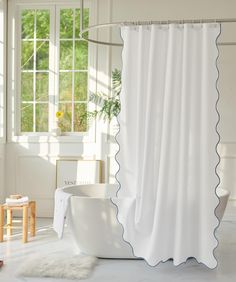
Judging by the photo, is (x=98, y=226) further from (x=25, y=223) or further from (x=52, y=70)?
(x=52, y=70)

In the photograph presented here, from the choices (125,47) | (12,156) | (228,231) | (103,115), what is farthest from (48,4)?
(228,231)

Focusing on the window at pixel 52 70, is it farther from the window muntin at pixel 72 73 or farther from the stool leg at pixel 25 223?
the stool leg at pixel 25 223

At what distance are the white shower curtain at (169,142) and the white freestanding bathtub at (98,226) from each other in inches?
22.0

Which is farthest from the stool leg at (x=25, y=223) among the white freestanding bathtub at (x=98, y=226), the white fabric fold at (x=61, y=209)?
the white freestanding bathtub at (x=98, y=226)

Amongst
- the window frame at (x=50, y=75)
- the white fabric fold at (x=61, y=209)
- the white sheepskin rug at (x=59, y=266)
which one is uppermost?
the window frame at (x=50, y=75)

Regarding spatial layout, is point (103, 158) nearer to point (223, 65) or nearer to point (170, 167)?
point (223, 65)

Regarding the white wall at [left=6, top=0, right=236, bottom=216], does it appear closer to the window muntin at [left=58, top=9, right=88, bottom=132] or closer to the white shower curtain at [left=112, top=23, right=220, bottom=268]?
the window muntin at [left=58, top=9, right=88, bottom=132]

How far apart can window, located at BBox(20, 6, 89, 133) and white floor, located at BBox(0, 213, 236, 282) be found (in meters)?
2.00

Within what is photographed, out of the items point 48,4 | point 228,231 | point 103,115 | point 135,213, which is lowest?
point 228,231

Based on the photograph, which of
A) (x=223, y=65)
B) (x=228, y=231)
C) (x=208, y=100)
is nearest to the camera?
(x=208, y=100)

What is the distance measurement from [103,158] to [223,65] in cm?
195

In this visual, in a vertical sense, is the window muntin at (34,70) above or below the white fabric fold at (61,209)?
above

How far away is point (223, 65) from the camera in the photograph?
655 cm

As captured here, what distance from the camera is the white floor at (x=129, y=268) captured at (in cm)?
411
